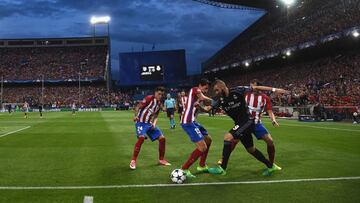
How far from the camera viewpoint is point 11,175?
9.80m

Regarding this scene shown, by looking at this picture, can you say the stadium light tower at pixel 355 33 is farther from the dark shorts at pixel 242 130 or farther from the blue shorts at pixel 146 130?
the dark shorts at pixel 242 130

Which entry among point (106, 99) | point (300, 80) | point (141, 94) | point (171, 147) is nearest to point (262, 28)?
point (300, 80)

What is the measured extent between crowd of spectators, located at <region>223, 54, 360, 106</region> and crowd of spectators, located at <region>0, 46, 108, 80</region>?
46.6 meters

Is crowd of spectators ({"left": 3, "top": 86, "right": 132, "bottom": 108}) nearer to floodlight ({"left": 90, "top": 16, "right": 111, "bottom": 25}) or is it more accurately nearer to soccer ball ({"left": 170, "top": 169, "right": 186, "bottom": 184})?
floodlight ({"left": 90, "top": 16, "right": 111, "bottom": 25})

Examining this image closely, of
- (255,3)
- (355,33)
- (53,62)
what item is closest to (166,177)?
(355,33)

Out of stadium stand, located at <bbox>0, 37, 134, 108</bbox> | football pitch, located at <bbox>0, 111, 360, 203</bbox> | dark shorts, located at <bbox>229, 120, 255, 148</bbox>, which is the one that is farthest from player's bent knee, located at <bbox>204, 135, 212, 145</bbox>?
stadium stand, located at <bbox>0, 37, 134, 108</bbox>

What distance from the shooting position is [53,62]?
9600 cm

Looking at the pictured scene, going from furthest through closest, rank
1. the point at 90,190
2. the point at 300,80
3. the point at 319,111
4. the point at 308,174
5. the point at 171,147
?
1. the point at 300,80
2. the point at 319,111
3. the point at 171,147
4. the point at 308,174
5. the point at 90,190

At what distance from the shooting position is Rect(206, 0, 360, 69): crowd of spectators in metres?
47.5

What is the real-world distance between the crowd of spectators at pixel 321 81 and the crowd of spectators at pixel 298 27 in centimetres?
346

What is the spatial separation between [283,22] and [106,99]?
4179 cm

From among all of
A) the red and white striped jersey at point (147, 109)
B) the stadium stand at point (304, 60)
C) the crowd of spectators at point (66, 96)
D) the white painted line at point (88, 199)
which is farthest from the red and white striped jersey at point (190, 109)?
the crowd of spectators at point (66, 96)

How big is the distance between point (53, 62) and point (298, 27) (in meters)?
60.8

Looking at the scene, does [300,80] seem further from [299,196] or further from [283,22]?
[299,196]
